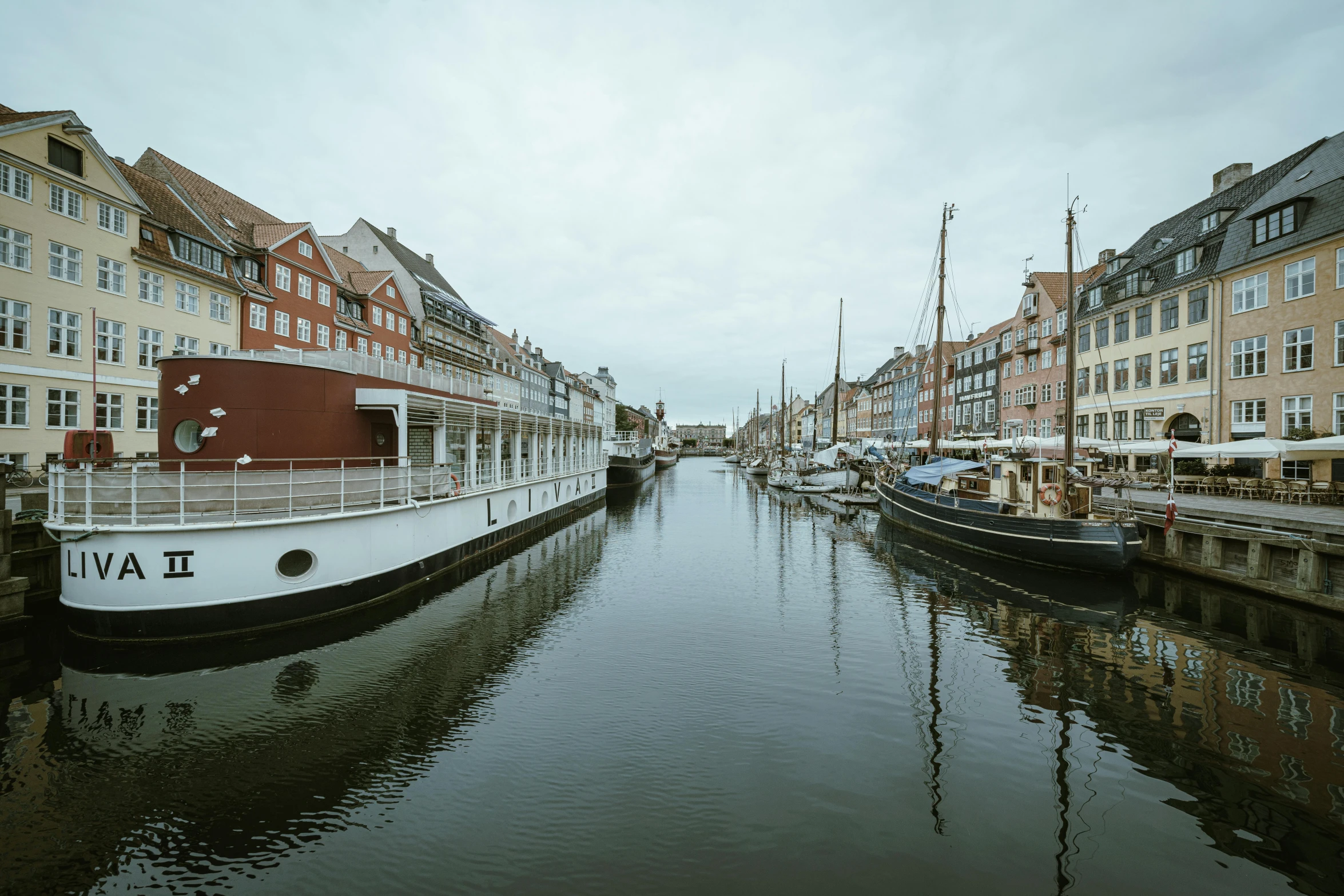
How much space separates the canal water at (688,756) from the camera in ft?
19.4

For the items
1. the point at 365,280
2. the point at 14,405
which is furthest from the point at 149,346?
the point at 365,280

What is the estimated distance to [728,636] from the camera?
13.5m

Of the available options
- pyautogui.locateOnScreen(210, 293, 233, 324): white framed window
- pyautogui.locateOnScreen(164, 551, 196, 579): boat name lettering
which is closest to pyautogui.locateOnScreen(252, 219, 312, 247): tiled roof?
pyautogui.locateOnScreen(210, 293, 233, 324): white framed window

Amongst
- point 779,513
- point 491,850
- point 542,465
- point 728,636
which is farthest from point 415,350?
point 491,850

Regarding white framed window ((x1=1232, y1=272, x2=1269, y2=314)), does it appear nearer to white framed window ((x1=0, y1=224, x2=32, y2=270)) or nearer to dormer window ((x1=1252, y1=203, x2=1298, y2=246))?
dormer window ((x1=1252, y1=203, x2=1298, y2=246))

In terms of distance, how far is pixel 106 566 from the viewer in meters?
11.0

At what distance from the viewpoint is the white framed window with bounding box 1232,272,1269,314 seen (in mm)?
26641

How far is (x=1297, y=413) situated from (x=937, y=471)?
46.9ft

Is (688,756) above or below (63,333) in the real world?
below

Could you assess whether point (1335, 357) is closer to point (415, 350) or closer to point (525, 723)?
point (525, 723)

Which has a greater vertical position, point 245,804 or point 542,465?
point 542,465

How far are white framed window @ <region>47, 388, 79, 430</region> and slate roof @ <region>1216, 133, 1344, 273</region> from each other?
2018 inches

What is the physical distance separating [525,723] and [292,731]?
11.0 feet

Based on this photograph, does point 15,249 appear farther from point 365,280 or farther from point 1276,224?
point 1276,224
